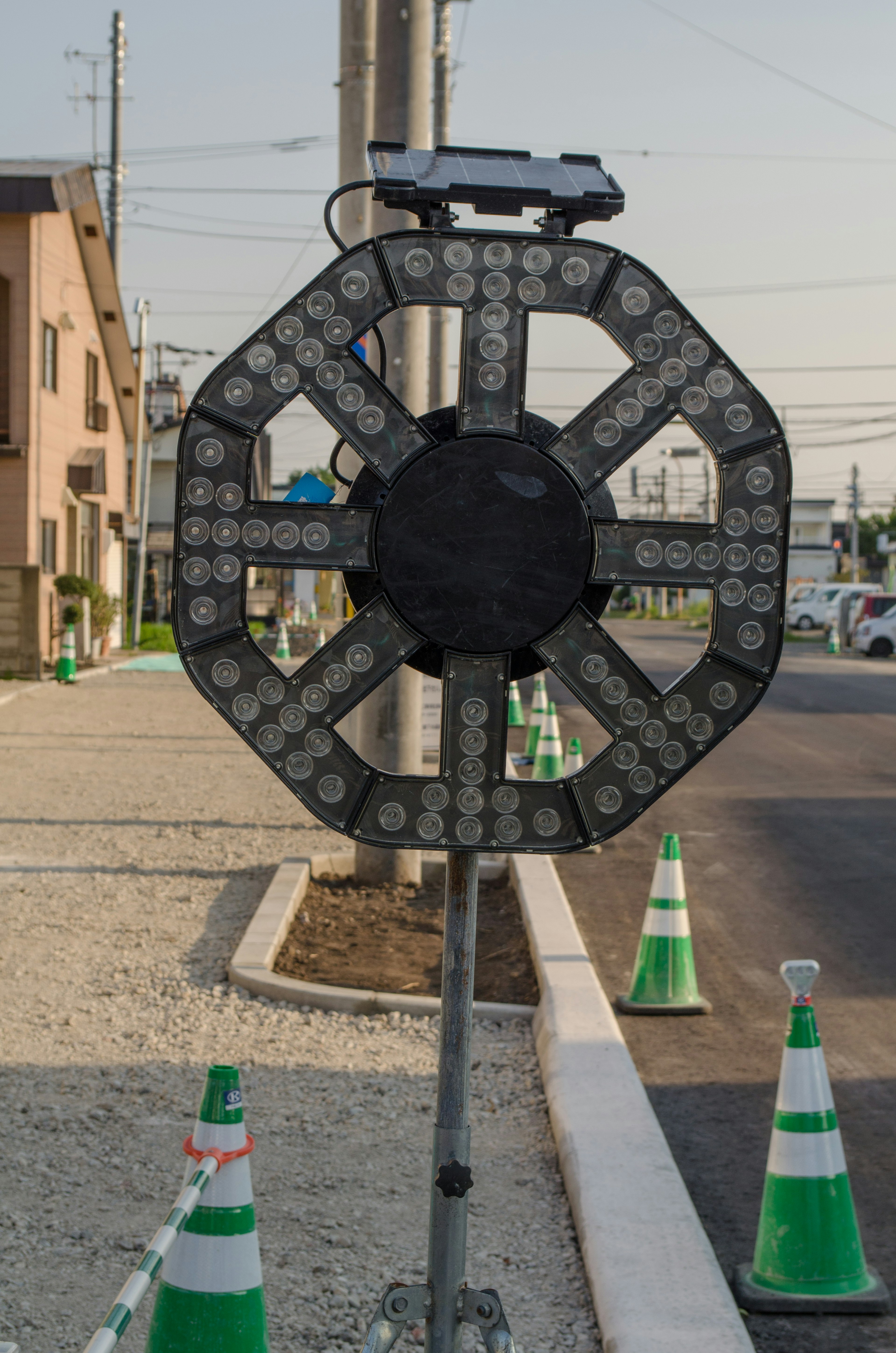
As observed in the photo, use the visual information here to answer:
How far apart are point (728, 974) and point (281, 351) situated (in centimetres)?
555

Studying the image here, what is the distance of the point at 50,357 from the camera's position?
26.0m

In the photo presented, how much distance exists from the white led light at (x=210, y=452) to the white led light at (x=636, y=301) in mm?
751

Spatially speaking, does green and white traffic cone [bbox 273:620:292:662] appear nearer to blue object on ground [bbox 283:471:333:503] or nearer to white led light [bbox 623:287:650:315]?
blue object on ground [bbox 283:471:333:503]

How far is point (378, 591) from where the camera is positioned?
2400 millimetres

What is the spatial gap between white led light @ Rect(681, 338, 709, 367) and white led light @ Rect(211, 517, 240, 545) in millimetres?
848

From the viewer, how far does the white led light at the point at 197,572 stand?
2.26m

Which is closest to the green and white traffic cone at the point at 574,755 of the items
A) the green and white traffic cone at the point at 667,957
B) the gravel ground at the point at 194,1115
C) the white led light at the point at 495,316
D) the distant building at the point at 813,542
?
the gravel ground at the point at 194,1115

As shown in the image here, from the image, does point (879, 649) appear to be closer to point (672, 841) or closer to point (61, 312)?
point (61, 312)

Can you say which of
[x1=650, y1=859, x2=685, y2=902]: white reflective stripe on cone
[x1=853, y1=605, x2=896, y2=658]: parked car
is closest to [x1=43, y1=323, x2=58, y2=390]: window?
[x1=650, y1=859, x2=685, y2=902]: white reflective stripe on cone

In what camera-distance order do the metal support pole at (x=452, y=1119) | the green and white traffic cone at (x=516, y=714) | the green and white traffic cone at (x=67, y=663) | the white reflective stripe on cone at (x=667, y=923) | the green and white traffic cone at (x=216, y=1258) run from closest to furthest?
the metal support pole at (x=452, y=1119), the green and white traffic cone at (x=216, y=1258), the white reflective stripe on cone at (x=667, y=923), the green and white traffic cone at (x=516, y=714), the green and white traffic cone at (x=67, y=663)

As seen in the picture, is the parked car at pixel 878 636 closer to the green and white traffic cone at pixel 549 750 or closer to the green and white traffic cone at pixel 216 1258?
the green and white traffic cone at pixel 549 750

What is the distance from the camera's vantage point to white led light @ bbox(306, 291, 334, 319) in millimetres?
2262

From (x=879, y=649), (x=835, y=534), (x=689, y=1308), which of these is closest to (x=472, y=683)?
(x=689, y=1308)

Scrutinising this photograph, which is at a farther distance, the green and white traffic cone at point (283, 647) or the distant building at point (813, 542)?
the distant building at point (813, 542)
